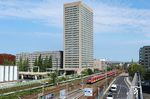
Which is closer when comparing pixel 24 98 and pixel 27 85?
pixel 24 98

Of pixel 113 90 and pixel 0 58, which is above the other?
pixel 0 58

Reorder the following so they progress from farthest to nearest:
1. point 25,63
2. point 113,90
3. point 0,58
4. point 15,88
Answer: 1. point 25,63
2. point 0,58
3. point 15,88
4. point 113,90

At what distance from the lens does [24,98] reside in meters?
69.7

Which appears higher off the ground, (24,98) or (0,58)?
(0,58)

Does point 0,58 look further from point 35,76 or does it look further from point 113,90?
point 113,90

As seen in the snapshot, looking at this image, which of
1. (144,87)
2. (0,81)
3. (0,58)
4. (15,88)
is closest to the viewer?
(15,88)

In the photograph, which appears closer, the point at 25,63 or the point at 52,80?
the point at 52,80

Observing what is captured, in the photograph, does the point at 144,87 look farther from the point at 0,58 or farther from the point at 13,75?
the point at 0,58

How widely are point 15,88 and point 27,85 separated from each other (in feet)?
40.4

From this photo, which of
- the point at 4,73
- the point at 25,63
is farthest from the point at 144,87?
the point at 25,63

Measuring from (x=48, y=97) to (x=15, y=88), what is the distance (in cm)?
3911

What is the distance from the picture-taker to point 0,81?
10206 cm

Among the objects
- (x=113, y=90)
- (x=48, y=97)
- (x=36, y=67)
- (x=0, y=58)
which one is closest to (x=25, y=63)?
(x=36, y=67)

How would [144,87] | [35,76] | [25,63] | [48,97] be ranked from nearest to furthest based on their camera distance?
[48,97]
[144,87]
[35,76]
[25,63]
